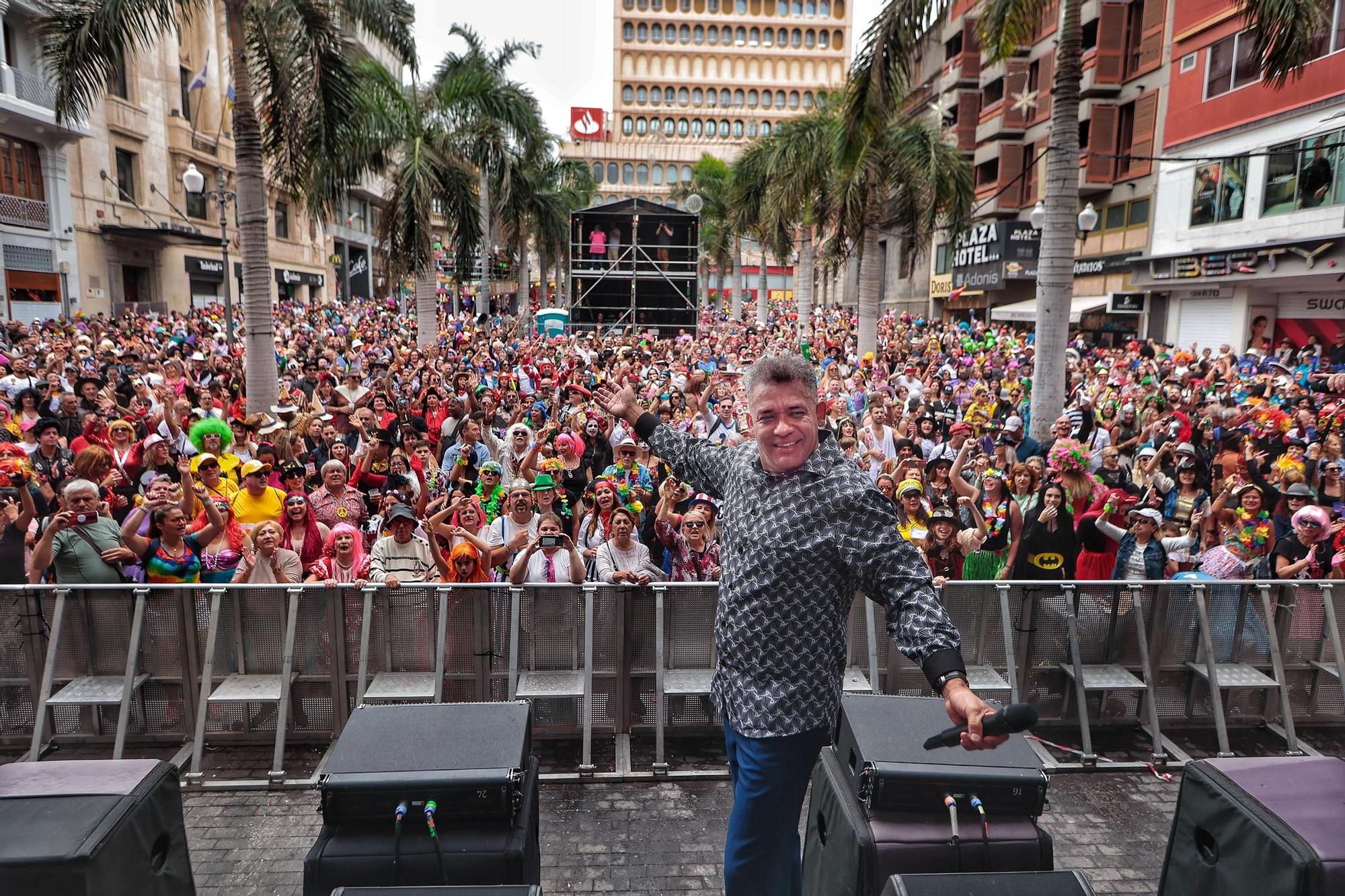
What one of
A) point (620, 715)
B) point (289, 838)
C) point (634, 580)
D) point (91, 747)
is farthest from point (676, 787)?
point (91, 747)

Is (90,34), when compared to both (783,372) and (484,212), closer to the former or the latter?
(783,372)

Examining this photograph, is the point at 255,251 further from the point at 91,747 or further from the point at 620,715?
the point at 620,715

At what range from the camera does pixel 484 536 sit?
21.4ft

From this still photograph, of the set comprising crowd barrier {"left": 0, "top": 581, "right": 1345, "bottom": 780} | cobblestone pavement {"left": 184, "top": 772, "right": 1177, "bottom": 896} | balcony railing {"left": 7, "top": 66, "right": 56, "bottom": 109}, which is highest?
balcony railing {"left": 7, "top": 66, "right": 56, "bottom": 109}

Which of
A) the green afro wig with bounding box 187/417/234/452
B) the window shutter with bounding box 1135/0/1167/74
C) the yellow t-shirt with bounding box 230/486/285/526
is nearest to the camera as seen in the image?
the yellow t-shirt with bounding box 230/486/285/526

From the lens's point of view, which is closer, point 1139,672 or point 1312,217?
point 1139,672

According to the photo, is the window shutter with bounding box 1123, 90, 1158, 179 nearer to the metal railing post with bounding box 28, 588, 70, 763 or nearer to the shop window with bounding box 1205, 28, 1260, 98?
the shop window with bounding box 1205, 28, 1260, 98

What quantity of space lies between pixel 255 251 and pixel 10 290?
74.3ft

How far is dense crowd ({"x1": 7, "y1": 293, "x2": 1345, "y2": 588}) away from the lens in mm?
5945

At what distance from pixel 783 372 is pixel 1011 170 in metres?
44.1

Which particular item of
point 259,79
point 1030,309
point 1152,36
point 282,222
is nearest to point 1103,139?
point 1152,36

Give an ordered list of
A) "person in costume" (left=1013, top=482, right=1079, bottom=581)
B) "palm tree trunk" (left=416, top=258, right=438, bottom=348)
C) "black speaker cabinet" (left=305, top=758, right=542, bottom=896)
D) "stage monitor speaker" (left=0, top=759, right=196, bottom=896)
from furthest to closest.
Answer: "palm tree trunk" (left=416, top=258, right=438, bottom=348), "person in costume" (left=1013, top=482, right=1079, bottom=581), "black speaker cabinet" (left=305, top=758, right=542, bottom=896), "stage monitor speaker" (left=0, top=759, right=196, bottom=896)

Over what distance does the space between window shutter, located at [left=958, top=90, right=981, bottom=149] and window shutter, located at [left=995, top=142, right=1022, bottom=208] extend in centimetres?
423

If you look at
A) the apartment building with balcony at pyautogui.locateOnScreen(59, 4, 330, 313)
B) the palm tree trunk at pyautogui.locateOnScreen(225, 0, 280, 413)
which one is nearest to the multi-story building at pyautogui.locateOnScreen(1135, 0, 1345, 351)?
the palm tree trunk at pyautogui.locateOnScreen(225, 0, 280, 413)
